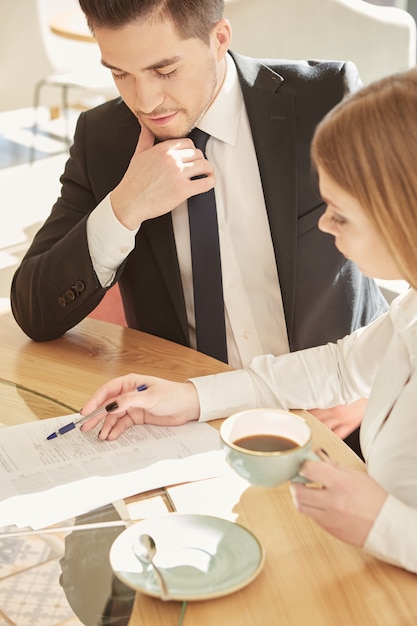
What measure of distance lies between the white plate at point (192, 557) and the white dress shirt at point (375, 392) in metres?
Result: 0.17

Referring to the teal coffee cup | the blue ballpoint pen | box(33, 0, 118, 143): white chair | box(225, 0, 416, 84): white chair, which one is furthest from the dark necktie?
box(33, 0, 118, 143): white chair

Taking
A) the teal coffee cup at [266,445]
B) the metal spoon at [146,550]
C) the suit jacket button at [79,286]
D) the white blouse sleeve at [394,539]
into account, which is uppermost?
the teal coffee cup at [266,445]

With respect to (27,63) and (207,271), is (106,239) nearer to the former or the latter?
(207,271)

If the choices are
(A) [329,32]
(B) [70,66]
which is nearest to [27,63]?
(B) [70,66]

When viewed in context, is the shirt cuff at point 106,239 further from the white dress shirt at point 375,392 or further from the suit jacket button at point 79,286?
the white dress shirt at point 375,392

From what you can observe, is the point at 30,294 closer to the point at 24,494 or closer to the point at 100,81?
the point at 24,494

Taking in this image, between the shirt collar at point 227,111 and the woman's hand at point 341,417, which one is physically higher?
the shirt collar at point 227,111

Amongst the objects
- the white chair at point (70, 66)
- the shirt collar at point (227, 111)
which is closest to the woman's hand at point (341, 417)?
the shirt collar at point (227, 111)

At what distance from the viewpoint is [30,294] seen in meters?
1.95

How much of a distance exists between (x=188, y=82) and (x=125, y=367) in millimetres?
588

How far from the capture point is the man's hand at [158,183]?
183 centimetres

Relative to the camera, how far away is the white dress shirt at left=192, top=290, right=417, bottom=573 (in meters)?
1.15

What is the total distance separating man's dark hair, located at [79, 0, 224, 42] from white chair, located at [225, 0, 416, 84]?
168 cm

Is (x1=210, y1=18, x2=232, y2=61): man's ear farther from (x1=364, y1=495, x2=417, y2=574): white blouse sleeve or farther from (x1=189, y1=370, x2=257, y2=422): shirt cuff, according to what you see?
(x1=364, y1=495, x2=417, y2=574): white blouse sleeve
